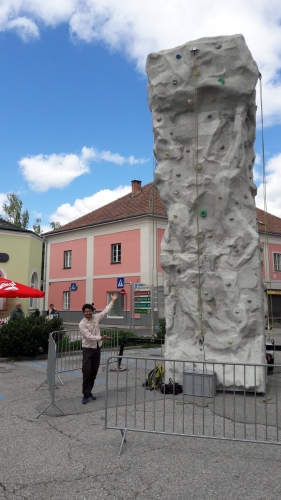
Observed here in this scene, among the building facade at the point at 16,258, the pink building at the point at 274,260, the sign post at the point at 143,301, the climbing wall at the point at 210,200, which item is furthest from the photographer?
the pink building at the point at 274,260

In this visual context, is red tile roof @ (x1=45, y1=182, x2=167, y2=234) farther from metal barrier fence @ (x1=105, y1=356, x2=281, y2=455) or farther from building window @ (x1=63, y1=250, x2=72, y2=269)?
metal barrier fence @ (x1=105, y1=356, x2=281, y2=455)

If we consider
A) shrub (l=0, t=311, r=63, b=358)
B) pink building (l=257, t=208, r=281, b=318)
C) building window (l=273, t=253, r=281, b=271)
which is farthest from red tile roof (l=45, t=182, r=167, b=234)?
shrub (l=0, t=311, r=63, b=358)

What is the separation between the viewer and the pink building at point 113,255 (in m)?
28.9

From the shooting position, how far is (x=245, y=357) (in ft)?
24.9

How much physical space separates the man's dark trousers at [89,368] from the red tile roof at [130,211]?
21.7 m

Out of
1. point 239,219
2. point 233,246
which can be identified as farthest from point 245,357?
point 239,219

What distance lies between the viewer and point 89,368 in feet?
23.8

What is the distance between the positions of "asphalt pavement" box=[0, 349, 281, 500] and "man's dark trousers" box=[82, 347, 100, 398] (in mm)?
878

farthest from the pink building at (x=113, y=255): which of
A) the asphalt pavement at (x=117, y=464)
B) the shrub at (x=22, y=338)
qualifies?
the asphalt pavement at (x=117, y=464)

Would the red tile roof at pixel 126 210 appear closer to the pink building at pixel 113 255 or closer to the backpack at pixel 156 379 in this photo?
the pink building at pixel 113 255

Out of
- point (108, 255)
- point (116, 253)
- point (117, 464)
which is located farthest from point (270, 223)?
point (117, 464)

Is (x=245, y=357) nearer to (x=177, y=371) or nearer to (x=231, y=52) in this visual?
(x=177, y=371)

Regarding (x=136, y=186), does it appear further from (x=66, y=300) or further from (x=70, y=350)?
(x=70, y=350)

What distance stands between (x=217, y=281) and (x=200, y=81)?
381 cm
